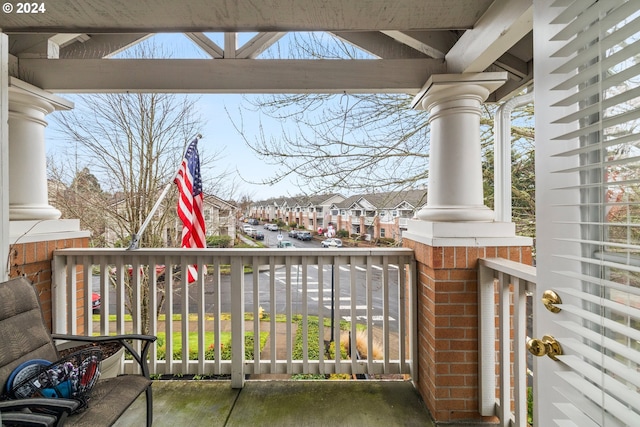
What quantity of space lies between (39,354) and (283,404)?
1.45 meters

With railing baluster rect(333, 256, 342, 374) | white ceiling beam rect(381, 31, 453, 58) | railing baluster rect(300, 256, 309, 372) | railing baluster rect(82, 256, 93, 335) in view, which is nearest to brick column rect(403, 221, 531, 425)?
railing baluster rect(333, 256, 342, 374)

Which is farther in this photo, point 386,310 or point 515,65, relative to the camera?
point 386,310

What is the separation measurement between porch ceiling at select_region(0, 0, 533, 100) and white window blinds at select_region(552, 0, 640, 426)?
37.5 inches

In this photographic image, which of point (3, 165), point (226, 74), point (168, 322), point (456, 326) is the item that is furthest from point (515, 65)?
point (3, 165)

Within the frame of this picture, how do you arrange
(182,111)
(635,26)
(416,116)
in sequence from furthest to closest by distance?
(182,111), (416,116), (635,26)

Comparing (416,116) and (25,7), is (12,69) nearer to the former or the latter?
(25,7)

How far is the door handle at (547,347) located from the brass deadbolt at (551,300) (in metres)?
0.09

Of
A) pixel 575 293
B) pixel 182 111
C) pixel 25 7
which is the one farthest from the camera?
pixel 182 111

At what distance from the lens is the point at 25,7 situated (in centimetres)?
153

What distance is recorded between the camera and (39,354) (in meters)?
1.55

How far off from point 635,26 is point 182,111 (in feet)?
14.8

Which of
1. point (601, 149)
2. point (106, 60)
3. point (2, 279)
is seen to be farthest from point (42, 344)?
point (601, 149)

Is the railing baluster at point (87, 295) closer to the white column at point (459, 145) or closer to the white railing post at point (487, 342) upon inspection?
the white column at point (459, 145)

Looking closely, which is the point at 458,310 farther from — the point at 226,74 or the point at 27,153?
the point at 27,153
